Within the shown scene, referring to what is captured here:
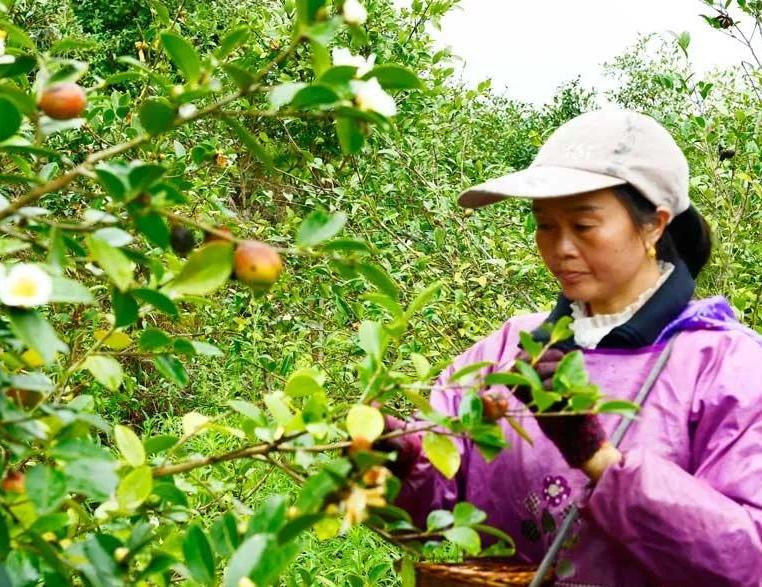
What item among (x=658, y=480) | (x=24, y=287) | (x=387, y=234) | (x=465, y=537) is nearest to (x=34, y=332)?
(x=24, y=287)

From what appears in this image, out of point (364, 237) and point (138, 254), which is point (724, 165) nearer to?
point (364, 237)

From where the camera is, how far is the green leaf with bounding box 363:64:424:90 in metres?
0.82

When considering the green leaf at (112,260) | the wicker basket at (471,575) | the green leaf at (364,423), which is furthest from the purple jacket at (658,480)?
the green leaf at (112,260)

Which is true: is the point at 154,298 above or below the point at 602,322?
above

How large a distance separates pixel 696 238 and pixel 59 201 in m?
2.66

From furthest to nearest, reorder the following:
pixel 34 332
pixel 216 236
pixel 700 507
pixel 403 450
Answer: pixel 403 450 < pixel 700 507 < pixel 216 236 < pixel 34 332

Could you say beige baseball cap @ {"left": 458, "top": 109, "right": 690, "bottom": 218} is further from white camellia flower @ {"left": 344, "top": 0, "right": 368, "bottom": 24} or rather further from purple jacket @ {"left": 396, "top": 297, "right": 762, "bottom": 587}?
white camellia flower @ {"left": 344, "top": 0, "right": 368, "bottom": 24}

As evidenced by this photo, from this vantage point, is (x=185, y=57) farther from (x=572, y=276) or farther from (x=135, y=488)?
(x=572, y=276)

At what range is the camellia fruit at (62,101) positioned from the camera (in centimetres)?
82

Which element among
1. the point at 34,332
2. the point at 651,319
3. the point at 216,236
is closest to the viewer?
the point at 34,332

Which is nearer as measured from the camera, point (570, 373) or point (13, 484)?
point (13, 484)

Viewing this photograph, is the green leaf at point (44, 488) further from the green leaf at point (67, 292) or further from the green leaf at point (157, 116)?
the green leaf at point (157, 116)

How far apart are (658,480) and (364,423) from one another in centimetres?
47

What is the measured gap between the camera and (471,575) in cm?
112
